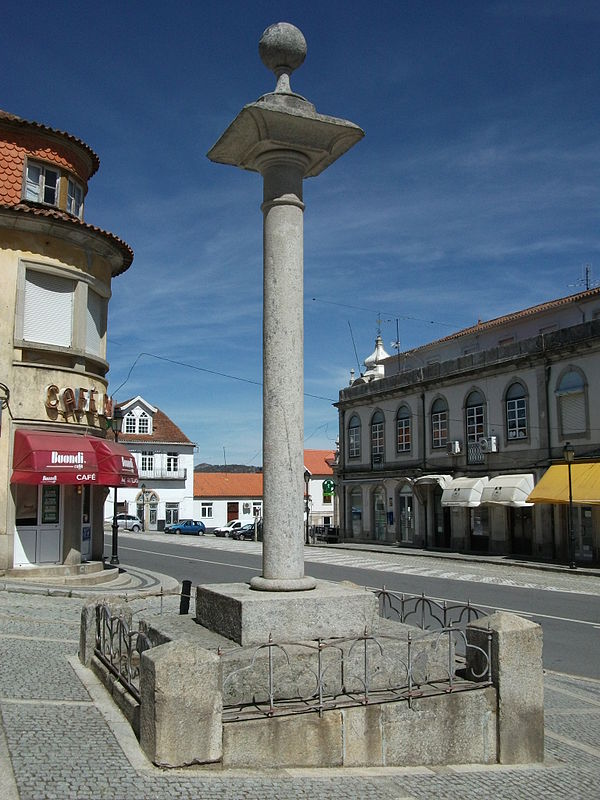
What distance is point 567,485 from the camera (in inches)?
1129

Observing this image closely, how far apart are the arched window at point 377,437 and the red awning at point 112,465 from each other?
84.7 feet

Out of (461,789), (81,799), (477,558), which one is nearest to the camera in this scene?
(81,799)

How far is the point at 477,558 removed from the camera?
31656 mm

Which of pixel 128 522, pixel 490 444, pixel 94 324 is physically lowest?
pixel 128 522

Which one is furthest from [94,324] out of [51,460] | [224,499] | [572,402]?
→ [224,499]

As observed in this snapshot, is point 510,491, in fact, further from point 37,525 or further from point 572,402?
point 37,525

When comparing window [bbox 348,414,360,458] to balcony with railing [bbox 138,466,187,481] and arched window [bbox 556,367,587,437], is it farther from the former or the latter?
balcony with railing [bbox 138,466,187,481]

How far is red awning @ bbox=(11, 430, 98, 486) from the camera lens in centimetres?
1662

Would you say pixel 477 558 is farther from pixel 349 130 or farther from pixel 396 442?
pixel 349 130

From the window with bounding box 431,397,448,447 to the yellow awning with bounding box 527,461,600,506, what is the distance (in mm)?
8027

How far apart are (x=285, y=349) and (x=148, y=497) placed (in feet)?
200

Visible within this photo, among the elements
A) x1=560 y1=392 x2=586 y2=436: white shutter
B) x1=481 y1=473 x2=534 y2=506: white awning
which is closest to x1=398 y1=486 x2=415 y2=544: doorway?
x1=481 y1=473 x2=534 y2=506: white awning

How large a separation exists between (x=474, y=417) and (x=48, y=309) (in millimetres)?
22870

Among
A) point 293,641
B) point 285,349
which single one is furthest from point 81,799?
point 285,349
